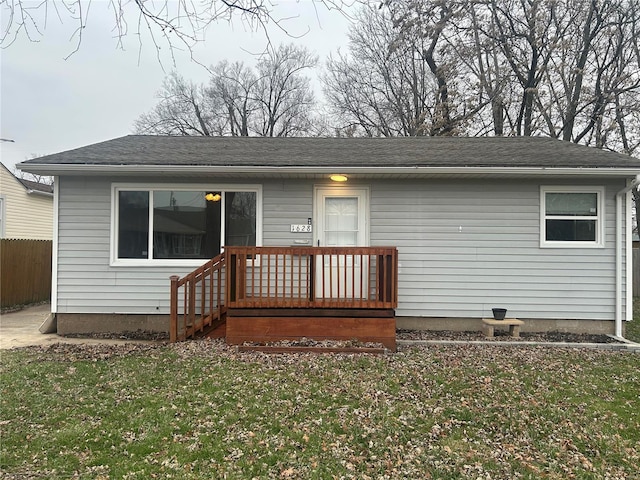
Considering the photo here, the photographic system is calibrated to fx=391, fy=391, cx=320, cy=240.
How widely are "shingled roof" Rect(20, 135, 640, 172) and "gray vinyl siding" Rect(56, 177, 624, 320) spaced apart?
41 centimetres

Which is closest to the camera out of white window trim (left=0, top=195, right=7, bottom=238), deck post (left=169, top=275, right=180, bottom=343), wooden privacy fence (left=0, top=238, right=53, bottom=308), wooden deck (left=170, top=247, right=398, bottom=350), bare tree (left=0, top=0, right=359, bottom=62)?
bare tree (left=0, top=0, right=359, bottom=62)

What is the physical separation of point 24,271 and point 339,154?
8.49 meters

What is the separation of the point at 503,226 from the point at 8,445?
683cm

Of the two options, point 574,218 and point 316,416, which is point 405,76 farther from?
point 316,416

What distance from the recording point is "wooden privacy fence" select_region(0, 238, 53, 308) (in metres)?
9.27

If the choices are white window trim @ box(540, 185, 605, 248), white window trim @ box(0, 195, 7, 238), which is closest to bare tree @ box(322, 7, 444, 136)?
white window trim @ box(540, 185, 605, 248)

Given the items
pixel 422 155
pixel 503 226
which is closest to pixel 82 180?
pixel 422 155

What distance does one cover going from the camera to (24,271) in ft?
31.9

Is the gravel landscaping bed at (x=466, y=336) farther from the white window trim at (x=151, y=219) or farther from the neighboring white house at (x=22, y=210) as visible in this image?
the neighboring white house at (x=22, y=210)

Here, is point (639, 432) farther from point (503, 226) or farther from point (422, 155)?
point (422, 155)

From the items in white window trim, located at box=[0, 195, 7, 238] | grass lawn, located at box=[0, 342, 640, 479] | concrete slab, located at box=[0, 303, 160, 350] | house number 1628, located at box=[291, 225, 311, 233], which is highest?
white window trim, located at box=[0, 195, 7, 238]

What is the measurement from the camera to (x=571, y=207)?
21.5 ft

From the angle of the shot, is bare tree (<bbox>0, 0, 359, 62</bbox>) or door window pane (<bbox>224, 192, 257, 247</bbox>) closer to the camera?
bare tree (<bbox>0, 0, 359, 62</bbox>)

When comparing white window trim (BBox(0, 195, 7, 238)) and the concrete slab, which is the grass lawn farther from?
white window trim (BBox(0, 195, 7, 238))
